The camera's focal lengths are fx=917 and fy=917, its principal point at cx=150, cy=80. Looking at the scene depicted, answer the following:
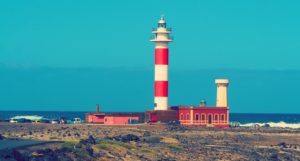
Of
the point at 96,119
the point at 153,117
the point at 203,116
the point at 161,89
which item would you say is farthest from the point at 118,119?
the point at 203,116

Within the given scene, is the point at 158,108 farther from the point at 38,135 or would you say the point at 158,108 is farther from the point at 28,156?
the point at 28,156

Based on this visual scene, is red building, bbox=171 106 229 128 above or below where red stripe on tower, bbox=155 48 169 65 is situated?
below

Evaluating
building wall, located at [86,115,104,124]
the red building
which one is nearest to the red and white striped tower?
the red building

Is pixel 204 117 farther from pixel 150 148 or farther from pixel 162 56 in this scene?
pixel 150 148

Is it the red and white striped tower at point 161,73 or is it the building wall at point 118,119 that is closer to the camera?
the red and white striped tower at point 161,73

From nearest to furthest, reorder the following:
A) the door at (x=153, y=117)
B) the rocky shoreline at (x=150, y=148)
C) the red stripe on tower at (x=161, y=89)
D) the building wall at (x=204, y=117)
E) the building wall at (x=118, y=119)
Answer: the rocky shoreline at (x=150, y=148), the red stripe on tower at (x=161, y=89), the door at (x=153, y=117), the building wall at (x=118, y=119), the building wall at (x=204, y=117)

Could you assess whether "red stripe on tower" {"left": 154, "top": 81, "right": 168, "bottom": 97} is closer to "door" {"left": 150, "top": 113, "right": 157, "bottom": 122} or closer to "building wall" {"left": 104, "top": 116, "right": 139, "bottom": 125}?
"door" {"left": 150, "top": 113, "right": 157, "bottom": 122}

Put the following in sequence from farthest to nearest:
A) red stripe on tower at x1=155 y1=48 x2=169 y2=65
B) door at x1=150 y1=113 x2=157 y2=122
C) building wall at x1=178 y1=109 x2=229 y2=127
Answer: building wall at x1=178 y1=109 x2=229 y2=127
door at x1=150 y1=113 x2=157 y2=122
red stripe on tower at x1=155 y1=48 x2=169 y2=65

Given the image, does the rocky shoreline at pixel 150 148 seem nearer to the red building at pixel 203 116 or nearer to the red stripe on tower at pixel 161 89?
the red stripe on tower at pixel 161 89

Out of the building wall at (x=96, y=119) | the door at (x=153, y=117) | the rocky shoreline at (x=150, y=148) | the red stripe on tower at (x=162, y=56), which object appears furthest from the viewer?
the building wall at (x=96, y=119)

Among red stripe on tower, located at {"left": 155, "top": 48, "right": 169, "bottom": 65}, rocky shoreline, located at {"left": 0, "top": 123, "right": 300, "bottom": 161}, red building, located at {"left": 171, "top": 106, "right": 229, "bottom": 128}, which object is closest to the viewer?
rocky shoreline, located at {"left": 0, "top": 123, "right": 300, "bottom": 161}

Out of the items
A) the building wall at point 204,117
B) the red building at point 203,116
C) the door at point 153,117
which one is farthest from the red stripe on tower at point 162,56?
the building wall at point 204,117

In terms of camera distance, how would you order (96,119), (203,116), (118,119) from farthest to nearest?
1. (96,119)
2. (203,116)
3. (118,119)

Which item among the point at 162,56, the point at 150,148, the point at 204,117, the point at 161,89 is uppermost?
the point at 162,56
